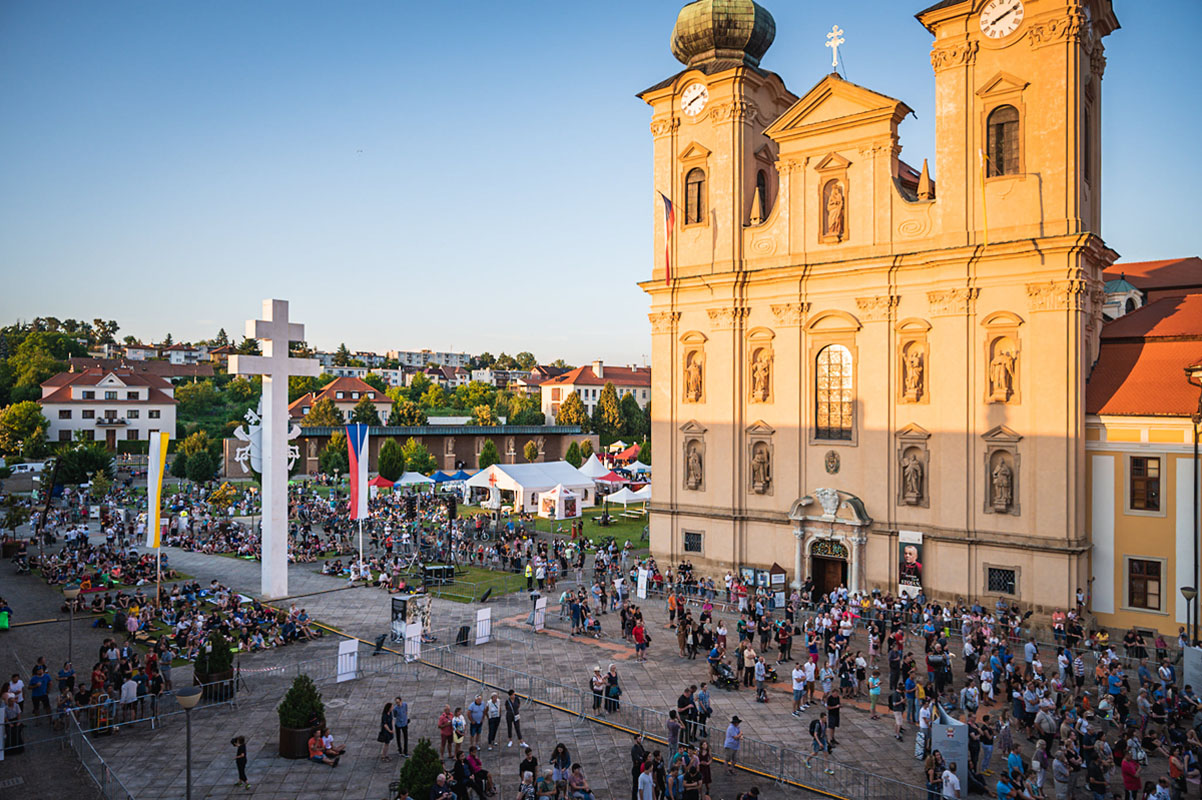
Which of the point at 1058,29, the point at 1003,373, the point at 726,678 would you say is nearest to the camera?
the point at 726,678

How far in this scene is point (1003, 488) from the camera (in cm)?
2647

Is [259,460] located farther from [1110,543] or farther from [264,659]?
[1110,543]

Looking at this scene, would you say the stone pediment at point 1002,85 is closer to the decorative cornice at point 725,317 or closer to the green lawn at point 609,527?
the decorative cornice at point 725,317

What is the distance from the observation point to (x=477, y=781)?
45.1 ft

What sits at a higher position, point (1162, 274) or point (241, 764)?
point (1162, 274)

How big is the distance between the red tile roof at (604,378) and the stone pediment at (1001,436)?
104 metres

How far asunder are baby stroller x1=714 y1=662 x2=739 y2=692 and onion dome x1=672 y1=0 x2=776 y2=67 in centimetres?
2470

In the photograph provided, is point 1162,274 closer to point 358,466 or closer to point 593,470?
point 593,470

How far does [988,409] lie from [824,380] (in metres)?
6.08

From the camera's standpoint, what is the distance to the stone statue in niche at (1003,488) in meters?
26.4

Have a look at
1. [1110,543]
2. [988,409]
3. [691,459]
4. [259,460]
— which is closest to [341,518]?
[259,460]

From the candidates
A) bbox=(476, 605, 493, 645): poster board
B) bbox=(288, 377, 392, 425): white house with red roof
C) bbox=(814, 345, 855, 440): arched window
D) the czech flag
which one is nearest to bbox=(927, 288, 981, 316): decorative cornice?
bbox=(814, 345, 855, 440): arched window

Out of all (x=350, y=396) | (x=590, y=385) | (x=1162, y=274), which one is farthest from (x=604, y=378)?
(x=1162, y=274)

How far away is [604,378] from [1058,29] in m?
110
